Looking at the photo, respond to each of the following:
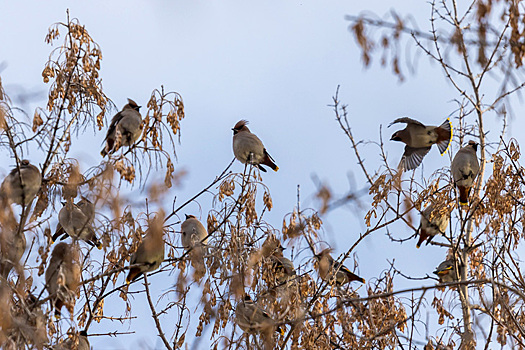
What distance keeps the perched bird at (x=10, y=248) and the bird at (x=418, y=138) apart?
13.2 feet

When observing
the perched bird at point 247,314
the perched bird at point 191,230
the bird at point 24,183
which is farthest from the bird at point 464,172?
the bird at point 24,183

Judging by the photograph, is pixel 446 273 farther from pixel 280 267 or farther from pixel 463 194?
pixel 280 267

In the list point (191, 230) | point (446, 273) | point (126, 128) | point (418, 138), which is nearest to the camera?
point (126, 128)

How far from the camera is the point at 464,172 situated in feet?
21.7

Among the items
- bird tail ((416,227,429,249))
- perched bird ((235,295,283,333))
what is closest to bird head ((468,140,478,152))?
bird tail ((416,227,429,249))

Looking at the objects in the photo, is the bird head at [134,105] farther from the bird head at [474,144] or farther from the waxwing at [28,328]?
the bird head at [474,144]

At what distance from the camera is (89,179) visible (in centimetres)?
462

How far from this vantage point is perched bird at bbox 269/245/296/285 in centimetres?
544

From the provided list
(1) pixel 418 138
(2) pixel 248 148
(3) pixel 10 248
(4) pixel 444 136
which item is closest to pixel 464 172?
(4) pixel 444 136

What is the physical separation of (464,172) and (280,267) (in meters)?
1.96

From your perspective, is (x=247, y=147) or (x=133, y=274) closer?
(x=133, y=274)

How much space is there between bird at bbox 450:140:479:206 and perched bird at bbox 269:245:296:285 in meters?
1.63

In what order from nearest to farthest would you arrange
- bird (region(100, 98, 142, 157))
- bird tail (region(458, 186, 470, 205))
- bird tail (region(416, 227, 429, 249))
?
1. bird (region(100, 98, 142, 157))
2. bird tail (region(458, 186, 470, 205))
3. bird tail (region(416, 227, 429, 249))

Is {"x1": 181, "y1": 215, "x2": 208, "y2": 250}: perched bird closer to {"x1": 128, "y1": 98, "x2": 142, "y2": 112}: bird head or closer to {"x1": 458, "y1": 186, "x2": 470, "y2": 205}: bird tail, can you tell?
{"x1": 128, "y1": 98, "x2": 142, "y2": 112}: bird head
